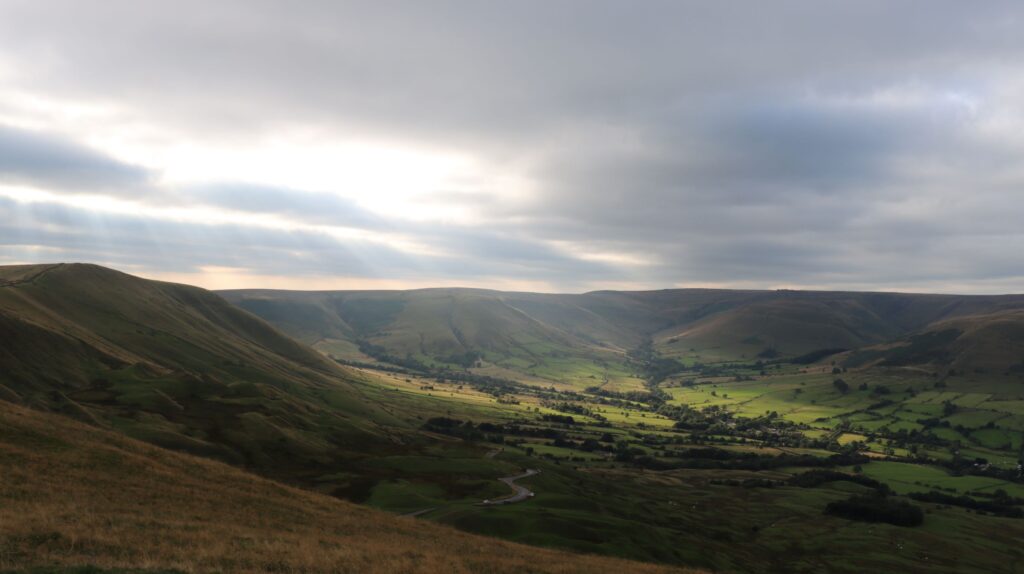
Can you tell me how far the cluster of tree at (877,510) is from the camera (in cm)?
15762

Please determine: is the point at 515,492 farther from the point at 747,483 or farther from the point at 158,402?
the point at 747,483

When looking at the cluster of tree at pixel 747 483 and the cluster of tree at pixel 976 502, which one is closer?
the cluster of tree at pixel 976 502

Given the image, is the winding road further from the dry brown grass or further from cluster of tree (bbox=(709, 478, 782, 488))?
cluster of tree (bbox=(709, 478, 782, 488))

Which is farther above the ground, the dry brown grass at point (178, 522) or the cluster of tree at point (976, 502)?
the dry brown grass at point (178, 522)

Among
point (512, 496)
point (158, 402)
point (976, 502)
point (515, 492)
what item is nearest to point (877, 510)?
point (976, 502)

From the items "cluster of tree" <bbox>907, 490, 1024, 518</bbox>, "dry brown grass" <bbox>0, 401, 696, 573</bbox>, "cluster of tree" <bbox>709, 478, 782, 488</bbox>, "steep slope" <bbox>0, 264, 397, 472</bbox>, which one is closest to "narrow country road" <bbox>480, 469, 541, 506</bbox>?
"steep slope" <bbox>0, 264, 397, 472</bbox>

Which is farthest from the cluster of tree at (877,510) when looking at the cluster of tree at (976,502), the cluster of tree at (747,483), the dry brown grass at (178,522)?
the dry brown grass at (178,522)

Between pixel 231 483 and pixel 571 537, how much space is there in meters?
49.5

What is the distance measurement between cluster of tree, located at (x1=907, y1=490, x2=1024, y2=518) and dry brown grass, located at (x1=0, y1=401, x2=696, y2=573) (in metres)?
194

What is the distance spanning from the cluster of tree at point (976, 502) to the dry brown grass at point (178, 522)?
194m

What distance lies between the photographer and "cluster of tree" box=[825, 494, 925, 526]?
158 metres

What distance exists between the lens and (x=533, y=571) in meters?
36.9

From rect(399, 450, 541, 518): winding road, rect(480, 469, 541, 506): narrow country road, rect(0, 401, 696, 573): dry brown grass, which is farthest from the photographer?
rect(480, 469, 541, 506): narrow country road

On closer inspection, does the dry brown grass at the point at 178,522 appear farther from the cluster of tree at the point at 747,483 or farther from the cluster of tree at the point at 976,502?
the cluster of tree at the point at 976,502
